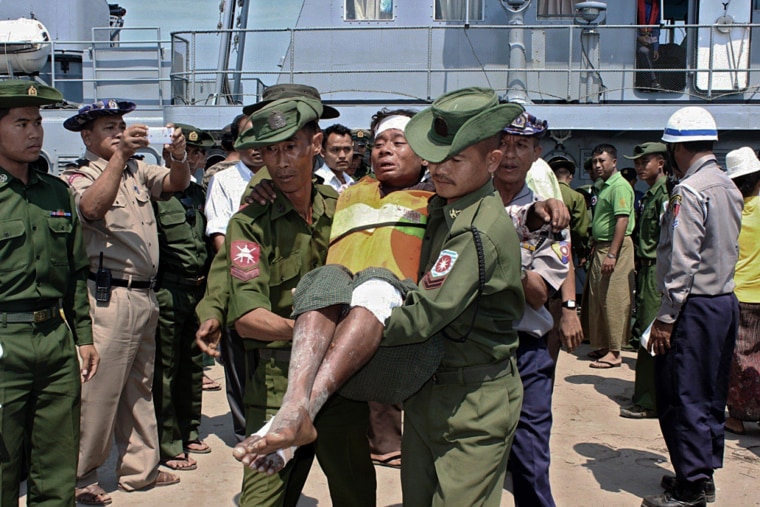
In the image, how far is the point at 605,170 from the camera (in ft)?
28.0

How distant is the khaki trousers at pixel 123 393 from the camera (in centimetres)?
440

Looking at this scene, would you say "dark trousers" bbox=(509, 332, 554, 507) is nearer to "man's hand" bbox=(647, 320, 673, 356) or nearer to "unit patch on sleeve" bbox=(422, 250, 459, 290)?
"man's hand" bbox=(647, 320, 673, 356)

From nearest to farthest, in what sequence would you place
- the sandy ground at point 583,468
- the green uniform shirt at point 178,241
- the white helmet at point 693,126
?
the white helmet at point 693,126 → the sandy ground at point 583,468 → the green uniform shirt at point 178,241

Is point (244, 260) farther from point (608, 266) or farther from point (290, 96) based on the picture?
point (608, 266)

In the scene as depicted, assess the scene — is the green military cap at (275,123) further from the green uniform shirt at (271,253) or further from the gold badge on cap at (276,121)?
the green uniform shirt at (271,253)

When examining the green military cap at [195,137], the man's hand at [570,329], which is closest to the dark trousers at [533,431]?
the man's hand at [570,329]

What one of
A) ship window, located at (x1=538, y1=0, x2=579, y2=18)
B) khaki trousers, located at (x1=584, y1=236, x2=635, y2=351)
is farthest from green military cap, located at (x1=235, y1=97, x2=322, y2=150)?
ship window, located at (x1=538, y1=0, x2=579, y2=18)

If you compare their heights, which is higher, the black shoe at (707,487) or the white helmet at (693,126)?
the white helmet at (693,126)

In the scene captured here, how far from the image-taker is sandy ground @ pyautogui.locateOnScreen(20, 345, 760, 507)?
4641 millimetres

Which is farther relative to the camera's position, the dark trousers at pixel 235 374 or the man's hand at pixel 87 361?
the dark trousers at pixel 235 374

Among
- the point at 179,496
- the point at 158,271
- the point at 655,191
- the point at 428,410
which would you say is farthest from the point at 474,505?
the point at 655,191

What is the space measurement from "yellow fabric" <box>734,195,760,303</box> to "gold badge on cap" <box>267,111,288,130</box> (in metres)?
4.10

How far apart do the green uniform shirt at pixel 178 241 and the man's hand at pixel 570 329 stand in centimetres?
247

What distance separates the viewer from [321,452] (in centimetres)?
328
